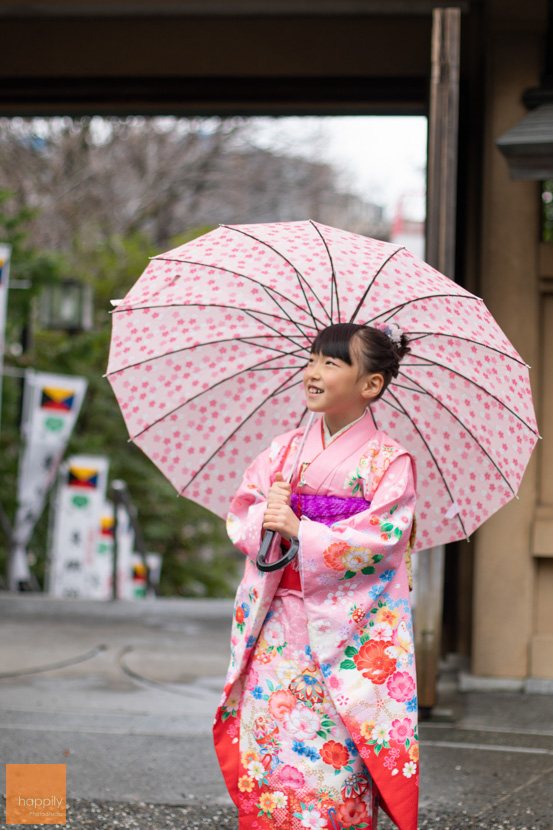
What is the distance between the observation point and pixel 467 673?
5.09 metres

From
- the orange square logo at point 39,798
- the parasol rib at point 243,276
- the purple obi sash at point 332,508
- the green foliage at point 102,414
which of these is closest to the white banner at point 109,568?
the green foliage at point 102,414

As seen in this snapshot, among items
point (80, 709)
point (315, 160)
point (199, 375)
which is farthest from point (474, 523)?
point (315, 160)

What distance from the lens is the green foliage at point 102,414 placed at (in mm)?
11250

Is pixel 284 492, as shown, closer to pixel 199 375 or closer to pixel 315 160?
pixel 199 375

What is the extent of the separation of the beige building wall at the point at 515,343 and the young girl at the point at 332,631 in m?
2.59

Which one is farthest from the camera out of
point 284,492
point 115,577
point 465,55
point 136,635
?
point 115,577

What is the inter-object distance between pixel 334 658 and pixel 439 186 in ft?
8.65

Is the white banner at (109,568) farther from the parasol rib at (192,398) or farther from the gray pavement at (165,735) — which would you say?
the parasol rib at (192,398)

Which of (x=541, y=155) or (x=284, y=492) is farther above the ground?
(x=541, y=155)

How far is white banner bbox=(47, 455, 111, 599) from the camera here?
34.3 feet

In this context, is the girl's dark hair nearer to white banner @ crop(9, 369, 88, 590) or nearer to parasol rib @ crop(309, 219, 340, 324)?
parasol rib @ crop(309, 219, 340, 324)

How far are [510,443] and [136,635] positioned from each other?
13.8ft

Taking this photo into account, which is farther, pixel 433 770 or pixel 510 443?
pixel 433 770

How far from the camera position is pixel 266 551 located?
98.7 inches
